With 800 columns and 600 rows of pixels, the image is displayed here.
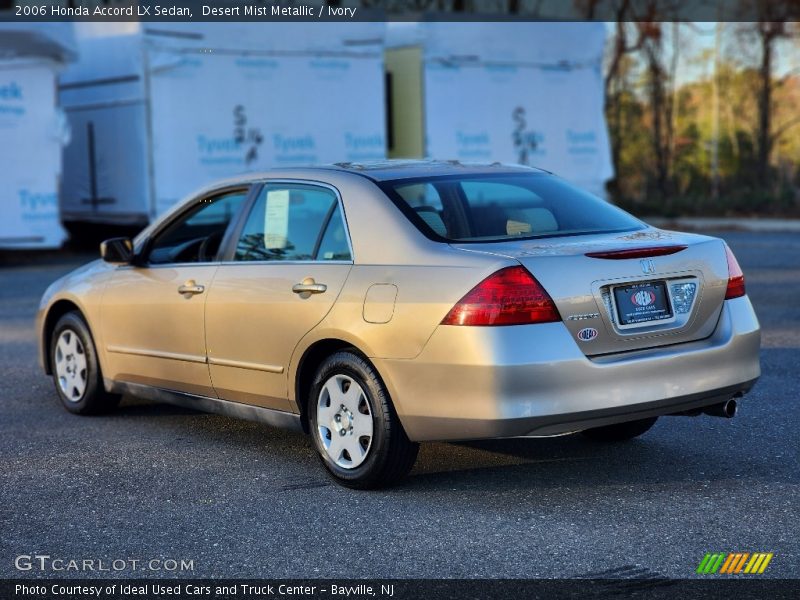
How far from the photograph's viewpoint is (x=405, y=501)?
17.5ft

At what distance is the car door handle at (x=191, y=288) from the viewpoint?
642cm

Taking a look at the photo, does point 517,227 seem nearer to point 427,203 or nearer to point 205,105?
point 427,203

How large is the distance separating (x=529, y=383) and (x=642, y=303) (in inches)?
27.0

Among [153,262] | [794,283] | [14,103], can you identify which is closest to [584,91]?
[794,283]

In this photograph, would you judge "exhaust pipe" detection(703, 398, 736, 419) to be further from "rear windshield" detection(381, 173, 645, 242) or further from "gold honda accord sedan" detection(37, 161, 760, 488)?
"rear windshield" detection(381, 173, 645, 242)

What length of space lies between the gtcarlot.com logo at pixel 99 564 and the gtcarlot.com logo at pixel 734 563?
1.92m

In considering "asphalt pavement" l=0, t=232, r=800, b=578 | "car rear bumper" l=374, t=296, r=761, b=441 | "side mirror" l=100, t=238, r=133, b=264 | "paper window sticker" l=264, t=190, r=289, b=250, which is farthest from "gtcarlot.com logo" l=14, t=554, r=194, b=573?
"side mirror" l=100, t=238, r=133, b=264

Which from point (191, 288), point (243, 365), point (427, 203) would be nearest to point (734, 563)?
point (427, 203)

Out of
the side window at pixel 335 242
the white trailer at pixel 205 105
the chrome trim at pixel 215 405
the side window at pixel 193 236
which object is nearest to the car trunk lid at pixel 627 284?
the side window at pixel 335 242

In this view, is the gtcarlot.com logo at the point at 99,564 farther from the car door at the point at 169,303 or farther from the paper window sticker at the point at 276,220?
the paper window sticker at the point at 276,220

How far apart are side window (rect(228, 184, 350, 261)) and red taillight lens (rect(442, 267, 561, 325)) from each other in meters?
0.91

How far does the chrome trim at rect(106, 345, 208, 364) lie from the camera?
6465mm

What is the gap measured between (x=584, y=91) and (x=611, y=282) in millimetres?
17194

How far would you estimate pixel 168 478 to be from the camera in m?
5.87
